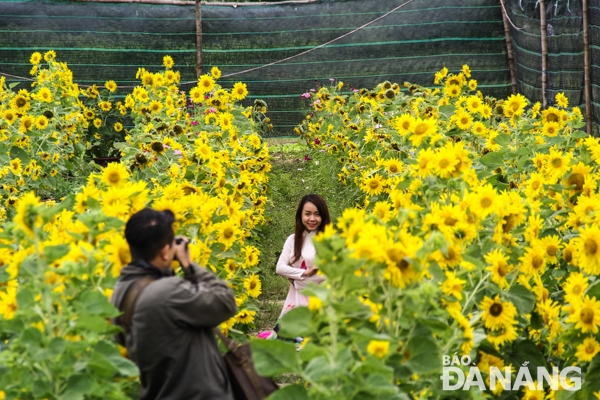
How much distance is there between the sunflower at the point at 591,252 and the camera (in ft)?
9.73

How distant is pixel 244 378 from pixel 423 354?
2.26ft

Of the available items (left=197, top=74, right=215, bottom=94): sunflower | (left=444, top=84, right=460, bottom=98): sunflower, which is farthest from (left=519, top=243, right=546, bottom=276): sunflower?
(left=197, top=74, right=215, bottom=94): sunflower

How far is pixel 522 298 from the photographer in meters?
2.97

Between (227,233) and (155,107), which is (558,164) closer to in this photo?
(227,233)

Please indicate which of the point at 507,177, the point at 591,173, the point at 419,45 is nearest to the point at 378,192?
the point at 507,177

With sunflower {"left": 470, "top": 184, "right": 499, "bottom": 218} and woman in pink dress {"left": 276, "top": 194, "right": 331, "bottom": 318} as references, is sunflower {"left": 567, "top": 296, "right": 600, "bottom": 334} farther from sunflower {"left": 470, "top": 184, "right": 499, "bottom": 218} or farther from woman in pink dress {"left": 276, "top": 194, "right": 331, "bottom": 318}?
woman in pink dress {"left": 276, "top": 194, "right": 331, "bottom": 318}

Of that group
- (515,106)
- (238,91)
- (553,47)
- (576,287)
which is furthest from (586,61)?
(576,287)

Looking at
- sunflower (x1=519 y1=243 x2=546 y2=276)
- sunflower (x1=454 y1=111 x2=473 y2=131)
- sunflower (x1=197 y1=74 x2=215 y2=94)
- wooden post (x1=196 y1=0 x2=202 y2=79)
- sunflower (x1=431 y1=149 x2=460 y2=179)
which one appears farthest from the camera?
wooden post (x1=196 y1=0 x2=202 y2=79)

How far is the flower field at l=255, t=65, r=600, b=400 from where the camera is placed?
2.22 m

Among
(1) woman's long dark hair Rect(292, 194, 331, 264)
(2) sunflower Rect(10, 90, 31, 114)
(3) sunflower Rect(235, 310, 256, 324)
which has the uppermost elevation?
(2) sunflower Rect(10, 90, 31, 114)

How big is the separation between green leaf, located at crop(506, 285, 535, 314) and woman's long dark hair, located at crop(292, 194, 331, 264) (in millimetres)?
2263

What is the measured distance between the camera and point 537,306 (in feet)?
10.2

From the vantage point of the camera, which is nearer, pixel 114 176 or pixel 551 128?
pixel 114 176

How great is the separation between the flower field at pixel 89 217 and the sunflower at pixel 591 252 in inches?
48.9
